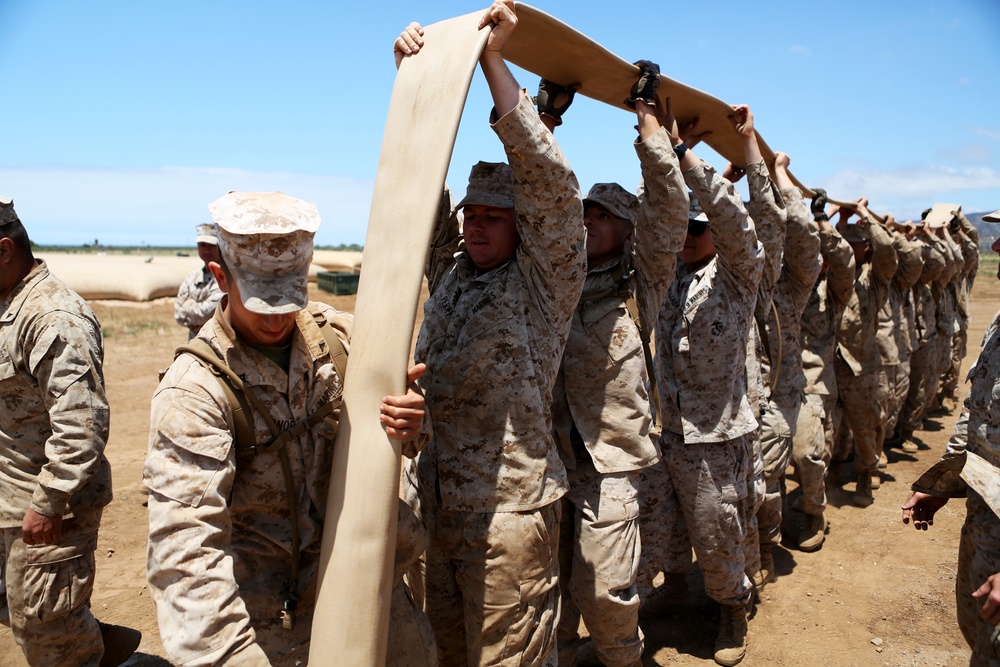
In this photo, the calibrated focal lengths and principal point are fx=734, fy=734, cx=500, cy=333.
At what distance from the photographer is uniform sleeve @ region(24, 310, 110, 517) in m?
3.02


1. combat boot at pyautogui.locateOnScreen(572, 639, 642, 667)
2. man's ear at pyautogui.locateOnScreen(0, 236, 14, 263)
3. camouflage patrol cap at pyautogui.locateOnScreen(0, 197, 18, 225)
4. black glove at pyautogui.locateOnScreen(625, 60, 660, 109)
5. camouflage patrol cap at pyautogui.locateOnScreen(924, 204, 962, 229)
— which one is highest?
camouflage patrol cap at pyautogui.locateOnScreen(924, 204, 962, 229)

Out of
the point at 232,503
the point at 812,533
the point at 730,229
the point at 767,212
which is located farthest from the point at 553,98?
the point at 812,533

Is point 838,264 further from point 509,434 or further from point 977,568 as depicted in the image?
point 509,434

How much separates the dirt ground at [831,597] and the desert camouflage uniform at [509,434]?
1921 mm

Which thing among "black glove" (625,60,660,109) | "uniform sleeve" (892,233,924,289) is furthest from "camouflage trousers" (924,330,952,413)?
"black glove" (625,60,660,109)

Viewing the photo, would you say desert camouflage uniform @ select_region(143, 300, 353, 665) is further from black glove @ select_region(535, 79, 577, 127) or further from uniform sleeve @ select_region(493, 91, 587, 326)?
black glove @ select_region(535, 79, 577, 127)

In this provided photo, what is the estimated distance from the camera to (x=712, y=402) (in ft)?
12.6

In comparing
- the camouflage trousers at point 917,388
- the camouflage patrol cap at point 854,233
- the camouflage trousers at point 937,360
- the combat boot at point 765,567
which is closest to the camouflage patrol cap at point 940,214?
the camouflage trousers at point 937,360

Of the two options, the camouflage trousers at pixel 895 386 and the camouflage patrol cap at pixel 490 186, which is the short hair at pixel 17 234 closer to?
the camouflage patrol cap at pixel 490 186

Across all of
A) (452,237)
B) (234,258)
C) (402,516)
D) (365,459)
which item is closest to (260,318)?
(234,258)

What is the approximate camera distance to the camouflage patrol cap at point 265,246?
1.86 meters

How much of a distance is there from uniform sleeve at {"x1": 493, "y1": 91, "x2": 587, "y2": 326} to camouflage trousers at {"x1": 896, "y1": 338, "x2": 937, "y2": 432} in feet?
23.9

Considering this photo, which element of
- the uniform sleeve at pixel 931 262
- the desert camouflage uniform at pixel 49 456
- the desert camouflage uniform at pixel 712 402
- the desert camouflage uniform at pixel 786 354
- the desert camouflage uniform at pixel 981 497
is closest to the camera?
the desert camouflage uniform at pixel 981 497

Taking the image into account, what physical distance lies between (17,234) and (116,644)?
84.8 inches
